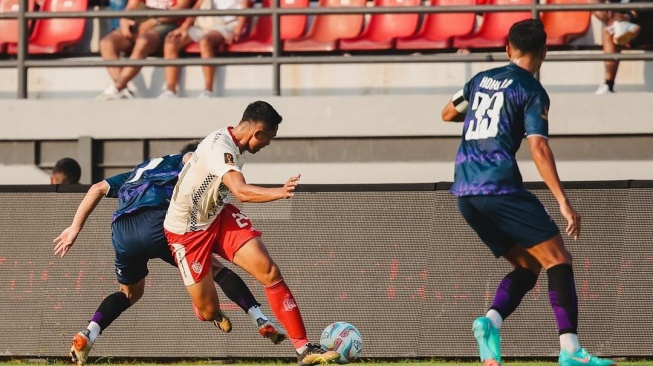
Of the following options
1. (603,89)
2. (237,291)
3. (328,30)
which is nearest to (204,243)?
(237,291)

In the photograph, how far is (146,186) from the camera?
9.15 metres

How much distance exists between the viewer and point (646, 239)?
9.70 metres

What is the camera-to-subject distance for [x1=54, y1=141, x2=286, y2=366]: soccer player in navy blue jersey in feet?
29.3

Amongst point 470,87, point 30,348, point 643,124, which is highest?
point 470,87

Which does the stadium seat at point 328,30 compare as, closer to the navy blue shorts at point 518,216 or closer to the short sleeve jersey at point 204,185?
the short sleeve jersey at point 204,185

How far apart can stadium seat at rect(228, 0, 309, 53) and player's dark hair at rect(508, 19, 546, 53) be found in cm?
570

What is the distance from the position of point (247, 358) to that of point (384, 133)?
2767 mm

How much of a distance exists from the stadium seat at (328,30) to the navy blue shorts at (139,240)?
14.5 ft

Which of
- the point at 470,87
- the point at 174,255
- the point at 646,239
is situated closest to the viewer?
the point at 470,87

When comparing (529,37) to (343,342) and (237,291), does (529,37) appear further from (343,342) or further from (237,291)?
(237,291)

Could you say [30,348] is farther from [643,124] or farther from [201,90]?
[643,124]

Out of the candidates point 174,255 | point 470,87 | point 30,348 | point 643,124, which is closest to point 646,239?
point 643,124

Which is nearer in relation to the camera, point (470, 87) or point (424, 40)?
point (470, 87)

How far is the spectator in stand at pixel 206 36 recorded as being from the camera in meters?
12.7
